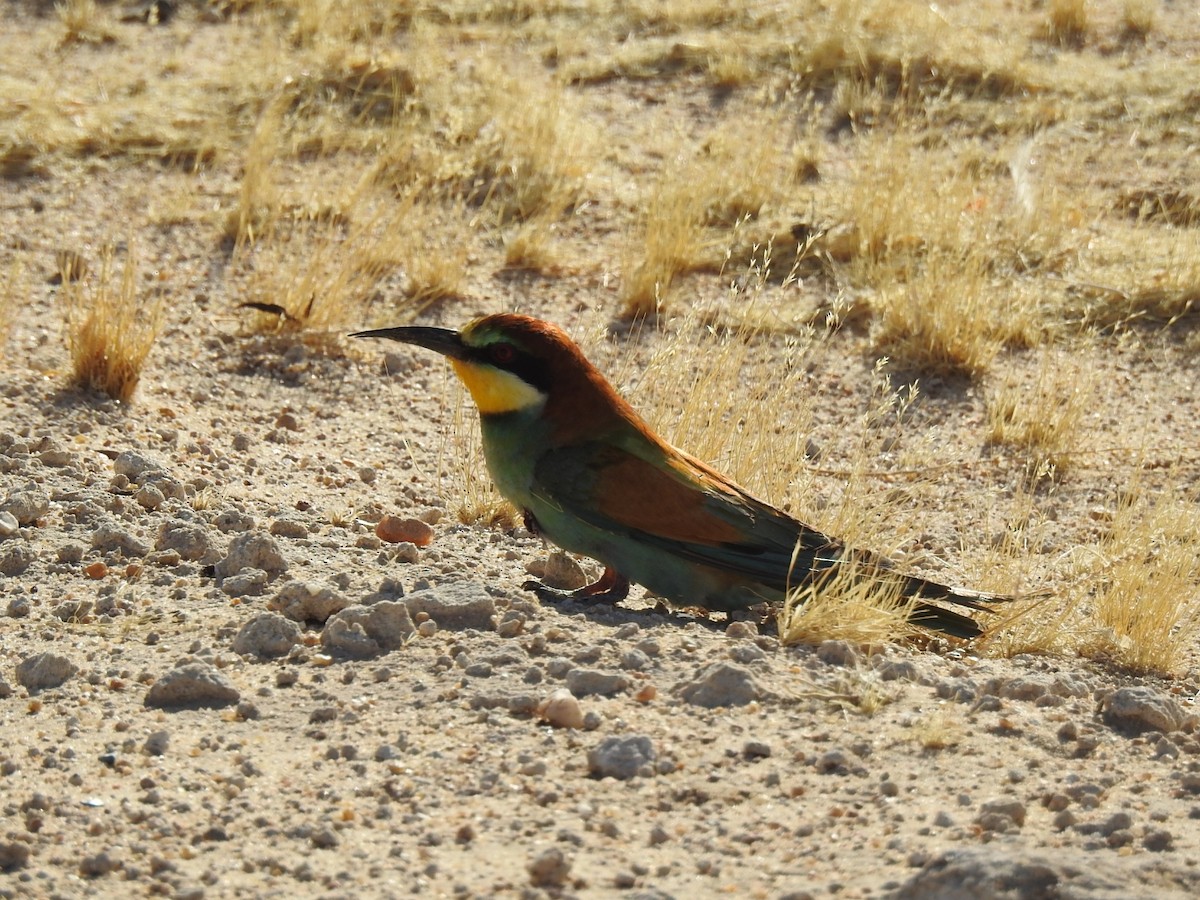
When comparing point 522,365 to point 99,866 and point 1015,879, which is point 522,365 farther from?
point 1015,879

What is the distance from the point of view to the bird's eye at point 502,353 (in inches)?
194

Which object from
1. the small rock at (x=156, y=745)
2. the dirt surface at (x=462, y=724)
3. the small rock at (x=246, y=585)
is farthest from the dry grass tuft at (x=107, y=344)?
the small rock at (x=156, y=745)

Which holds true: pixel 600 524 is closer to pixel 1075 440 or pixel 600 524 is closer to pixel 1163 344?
pixel 1075 440

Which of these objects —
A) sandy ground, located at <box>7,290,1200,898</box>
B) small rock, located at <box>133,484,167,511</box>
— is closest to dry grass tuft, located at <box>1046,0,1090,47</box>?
sandy ground, located at <box>7,290,1200,898</box>

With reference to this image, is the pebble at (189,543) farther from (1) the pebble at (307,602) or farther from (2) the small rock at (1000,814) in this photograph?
(2) the small rock at (1000,814)

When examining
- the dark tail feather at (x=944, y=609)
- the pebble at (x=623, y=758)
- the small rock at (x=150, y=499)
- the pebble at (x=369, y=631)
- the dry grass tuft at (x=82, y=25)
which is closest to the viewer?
the pebble at (x=623, y=758)

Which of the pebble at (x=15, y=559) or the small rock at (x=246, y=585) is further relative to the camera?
the pebble at (x=15, y=559)

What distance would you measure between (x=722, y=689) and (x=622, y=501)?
0.89 m

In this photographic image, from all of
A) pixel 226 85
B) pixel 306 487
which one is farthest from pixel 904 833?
pixel 226 85

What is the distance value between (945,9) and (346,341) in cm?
611

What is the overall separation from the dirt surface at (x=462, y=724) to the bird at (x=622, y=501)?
161 mm

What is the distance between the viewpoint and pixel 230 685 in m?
4.09

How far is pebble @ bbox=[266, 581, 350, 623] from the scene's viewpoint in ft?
14.8

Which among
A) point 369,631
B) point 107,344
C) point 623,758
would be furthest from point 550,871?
point 107,344
